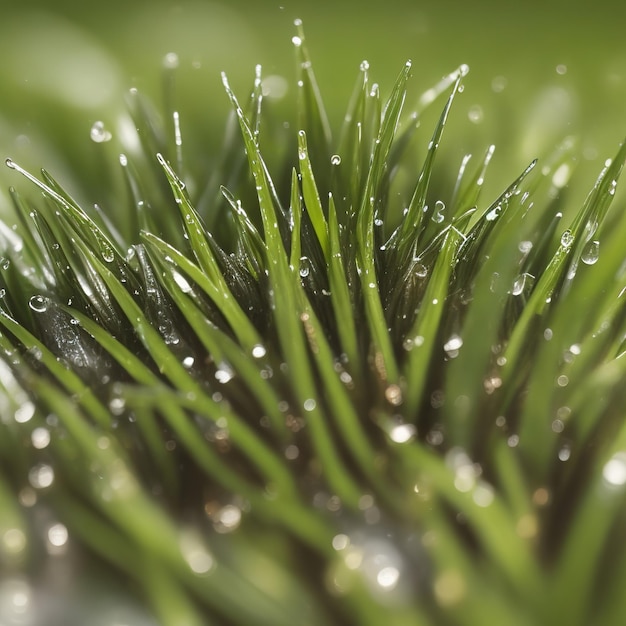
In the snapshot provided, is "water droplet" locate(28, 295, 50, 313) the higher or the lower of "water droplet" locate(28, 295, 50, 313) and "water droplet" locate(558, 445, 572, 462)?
the lower

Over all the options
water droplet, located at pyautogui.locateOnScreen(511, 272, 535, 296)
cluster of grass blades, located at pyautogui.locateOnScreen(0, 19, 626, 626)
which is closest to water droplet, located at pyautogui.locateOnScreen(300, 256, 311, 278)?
cluster of grass blades, located at pyautogui.locateOnScreen(0, 19, 626, 626)

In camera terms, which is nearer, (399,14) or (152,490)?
(152,490)

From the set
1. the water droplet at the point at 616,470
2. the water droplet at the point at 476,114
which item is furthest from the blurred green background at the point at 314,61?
the water droplet at the point at 616,470

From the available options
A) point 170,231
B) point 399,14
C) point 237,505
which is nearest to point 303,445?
point 237,505

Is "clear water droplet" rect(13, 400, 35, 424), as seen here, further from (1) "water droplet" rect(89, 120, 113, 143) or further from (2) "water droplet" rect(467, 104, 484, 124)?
(2) "water droplet" rect(467, 104, 484, 124)

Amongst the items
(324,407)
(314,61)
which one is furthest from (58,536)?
(314,61)

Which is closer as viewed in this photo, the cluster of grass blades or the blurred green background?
the cluster of grass blades

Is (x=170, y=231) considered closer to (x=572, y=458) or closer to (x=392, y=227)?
(x=392, y=227)
